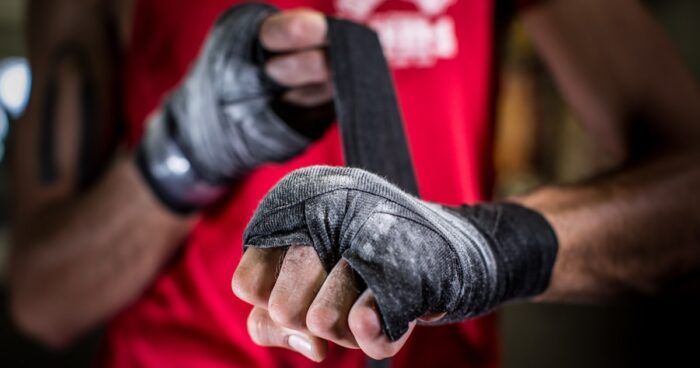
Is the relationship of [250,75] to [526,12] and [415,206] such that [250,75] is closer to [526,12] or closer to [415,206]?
[415,206]

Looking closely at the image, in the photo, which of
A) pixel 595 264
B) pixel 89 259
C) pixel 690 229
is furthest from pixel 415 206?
pixel 89 259

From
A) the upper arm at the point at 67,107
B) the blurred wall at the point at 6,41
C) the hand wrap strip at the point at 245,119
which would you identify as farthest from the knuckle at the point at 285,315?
the blurred wall at the point at 6,41

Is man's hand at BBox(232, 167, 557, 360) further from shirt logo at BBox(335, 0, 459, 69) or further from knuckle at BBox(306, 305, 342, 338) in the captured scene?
shirt logo at BBox(335, 0, 459, 69)

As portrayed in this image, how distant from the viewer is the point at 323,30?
0.38 meters

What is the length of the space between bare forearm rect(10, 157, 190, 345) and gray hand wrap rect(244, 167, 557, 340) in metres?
0.51

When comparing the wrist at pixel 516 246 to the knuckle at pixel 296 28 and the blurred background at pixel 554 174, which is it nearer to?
the knuckle at pixel 296 28

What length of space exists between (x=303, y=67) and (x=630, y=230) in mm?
390

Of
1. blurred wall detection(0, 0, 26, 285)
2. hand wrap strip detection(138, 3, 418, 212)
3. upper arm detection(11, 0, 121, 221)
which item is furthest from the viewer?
blurred wall detection(0, 0, 26, 285)

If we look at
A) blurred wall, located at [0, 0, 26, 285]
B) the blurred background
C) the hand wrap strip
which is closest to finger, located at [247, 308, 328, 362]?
the hand wrap strip

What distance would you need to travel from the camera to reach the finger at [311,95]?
0.42m

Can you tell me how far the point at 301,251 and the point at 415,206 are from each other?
0.07 metres

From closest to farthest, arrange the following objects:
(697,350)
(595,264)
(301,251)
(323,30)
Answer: (301,251) → (323,30) → (595,264) → (697,350)

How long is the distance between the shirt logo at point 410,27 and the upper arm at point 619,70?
0.21 metres

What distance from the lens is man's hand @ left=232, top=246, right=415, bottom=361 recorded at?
0.22 meters
